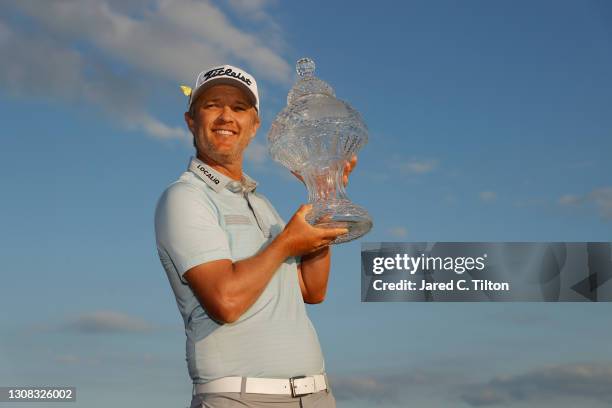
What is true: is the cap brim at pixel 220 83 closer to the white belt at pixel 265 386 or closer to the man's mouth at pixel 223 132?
the man's mouth at pixel 223 132

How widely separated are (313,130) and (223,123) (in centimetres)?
83

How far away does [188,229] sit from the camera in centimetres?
424

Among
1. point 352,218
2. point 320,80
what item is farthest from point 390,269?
point 352,218

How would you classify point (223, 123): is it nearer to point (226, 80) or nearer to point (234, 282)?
point (226, 80)

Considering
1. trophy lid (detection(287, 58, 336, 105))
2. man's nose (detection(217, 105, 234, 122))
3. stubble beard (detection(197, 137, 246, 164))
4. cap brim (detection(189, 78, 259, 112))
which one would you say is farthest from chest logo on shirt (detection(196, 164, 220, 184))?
trophy lid (detection(287, 58, 336, 105))

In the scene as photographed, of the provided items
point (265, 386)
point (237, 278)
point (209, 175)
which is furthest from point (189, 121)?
point (265, 386)

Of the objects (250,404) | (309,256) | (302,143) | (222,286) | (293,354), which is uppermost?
(302,143)

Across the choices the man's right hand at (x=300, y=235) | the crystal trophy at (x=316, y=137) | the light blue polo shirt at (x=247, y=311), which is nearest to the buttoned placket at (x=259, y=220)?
the light blue polo shirt at (x=247, y=311)

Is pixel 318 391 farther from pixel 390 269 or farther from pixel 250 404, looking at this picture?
pixel 390 269

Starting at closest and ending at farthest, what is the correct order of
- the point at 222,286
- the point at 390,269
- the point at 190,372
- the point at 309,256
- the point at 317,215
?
the point at 222,286 < the point at 190,372 < the point at 317,215 < the point at 309,256 < the point at 390,269

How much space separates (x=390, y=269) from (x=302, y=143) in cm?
855

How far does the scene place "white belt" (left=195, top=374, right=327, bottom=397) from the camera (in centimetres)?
412

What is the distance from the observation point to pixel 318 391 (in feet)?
14.4

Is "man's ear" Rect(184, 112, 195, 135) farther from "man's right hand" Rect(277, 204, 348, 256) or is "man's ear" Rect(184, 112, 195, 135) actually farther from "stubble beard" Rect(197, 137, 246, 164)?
"man's right hand" Rect(277, 204, 348, 256)
